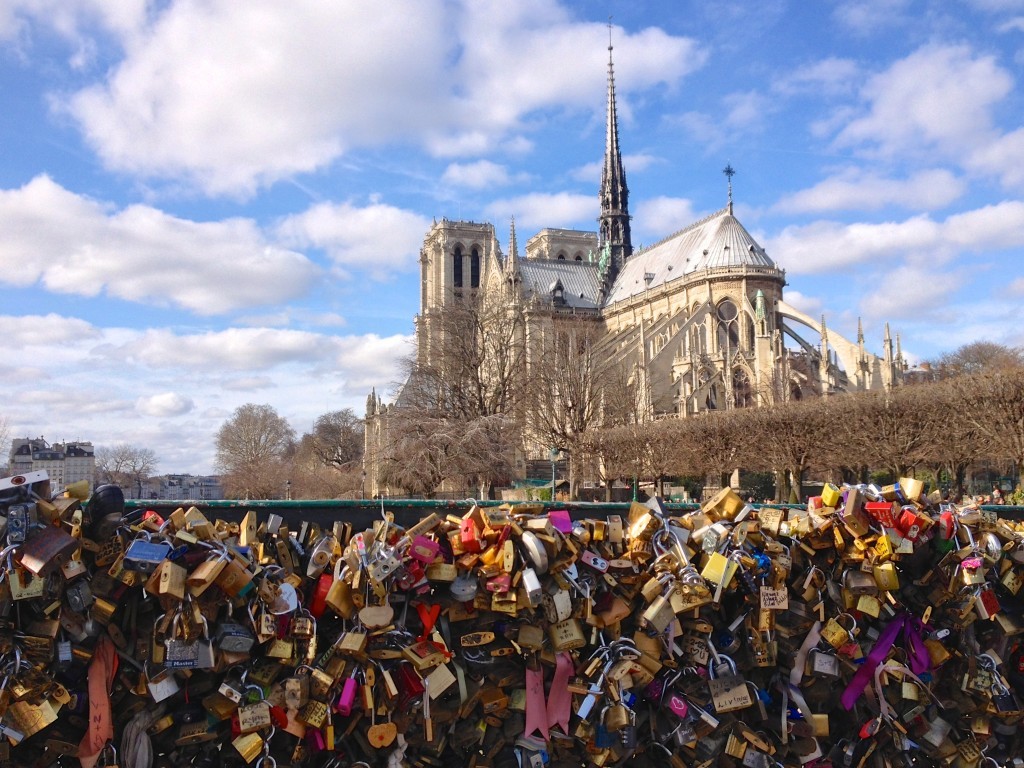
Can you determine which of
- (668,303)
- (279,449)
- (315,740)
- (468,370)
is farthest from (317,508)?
(279,449)

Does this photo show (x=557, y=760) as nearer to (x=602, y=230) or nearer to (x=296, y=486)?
(x=296, y=486)

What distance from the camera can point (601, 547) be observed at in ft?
17.1

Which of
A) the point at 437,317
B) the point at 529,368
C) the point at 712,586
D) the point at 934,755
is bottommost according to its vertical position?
the point at 934,755

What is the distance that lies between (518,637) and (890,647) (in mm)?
2453

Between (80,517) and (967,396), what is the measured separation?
24.8 meters

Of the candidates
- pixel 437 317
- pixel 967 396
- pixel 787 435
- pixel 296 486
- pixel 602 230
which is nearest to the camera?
pixel 967 396

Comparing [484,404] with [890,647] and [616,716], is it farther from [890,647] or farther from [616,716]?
[616,716]

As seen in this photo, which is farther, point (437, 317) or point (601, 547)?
point (437, 317)

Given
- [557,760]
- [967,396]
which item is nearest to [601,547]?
[557,760]

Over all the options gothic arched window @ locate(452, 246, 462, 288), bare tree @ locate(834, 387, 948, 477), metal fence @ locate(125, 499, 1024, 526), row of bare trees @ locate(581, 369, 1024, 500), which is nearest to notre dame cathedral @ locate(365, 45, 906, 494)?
gothic arched window @ locate(452, 246, 462, 288)

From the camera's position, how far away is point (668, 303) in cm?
6531

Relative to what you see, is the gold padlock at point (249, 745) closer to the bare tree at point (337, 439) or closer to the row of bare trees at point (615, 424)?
the row of bare trees at point (615, 424)

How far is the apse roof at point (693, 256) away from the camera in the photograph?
61562mm

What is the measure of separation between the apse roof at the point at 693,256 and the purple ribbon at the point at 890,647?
185ft
